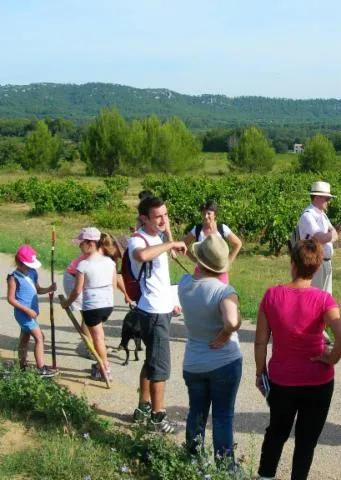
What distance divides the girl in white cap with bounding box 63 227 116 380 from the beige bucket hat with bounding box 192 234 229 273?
2.08m

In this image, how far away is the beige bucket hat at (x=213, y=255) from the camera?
157 inches

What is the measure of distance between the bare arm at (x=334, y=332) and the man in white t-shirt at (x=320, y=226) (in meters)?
3.01

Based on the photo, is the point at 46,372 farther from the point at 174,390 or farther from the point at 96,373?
the point at 174,390

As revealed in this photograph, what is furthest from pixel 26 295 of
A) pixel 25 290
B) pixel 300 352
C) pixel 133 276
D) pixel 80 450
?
pixel 300 352

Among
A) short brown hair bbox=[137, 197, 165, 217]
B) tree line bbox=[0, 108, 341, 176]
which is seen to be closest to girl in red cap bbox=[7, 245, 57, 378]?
short brown hair bbox=[137, 197, 165, 217]

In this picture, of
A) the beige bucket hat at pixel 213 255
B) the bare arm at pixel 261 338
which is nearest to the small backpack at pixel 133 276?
the beige bucket hat at pixel 213 255

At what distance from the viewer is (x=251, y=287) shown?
1083cm

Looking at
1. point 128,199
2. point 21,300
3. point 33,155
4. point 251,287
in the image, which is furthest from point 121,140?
A: point 21,300

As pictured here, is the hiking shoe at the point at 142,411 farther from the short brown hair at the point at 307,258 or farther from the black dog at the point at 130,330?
the short brown hair at the point at 307,258

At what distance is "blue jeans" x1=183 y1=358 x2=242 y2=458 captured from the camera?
13.4 ft

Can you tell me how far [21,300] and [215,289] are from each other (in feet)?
8.86

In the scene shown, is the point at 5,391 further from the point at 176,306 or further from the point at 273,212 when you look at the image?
the point at 273,212

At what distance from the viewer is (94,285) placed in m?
5.95

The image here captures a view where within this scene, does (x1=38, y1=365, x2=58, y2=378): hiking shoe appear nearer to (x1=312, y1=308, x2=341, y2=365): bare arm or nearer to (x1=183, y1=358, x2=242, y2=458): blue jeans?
(x1=183, y1=358, x2=242, y2=458): blue jeans
